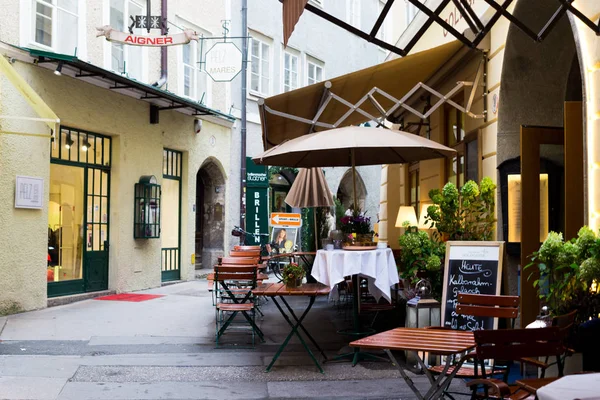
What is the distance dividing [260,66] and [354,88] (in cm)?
1029

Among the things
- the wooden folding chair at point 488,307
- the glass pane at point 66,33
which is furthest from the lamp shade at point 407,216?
the wooden folding chair at point 488,307

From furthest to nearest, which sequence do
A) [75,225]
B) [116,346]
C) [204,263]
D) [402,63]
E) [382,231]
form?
[204,263] → [382,231] → [75,225] → [402,63] → [116,346]

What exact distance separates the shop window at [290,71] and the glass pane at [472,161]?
477 inches

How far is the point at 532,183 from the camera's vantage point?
688 centimetres

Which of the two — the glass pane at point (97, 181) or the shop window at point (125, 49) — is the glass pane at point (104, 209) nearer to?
the glass pane at point (97, 181)

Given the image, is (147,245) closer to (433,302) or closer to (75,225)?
(75,225)

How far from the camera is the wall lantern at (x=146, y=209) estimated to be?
1395 centimetres

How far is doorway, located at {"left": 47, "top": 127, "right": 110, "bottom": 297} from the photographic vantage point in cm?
1196

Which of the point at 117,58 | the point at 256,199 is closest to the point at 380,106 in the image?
the point at 117,58

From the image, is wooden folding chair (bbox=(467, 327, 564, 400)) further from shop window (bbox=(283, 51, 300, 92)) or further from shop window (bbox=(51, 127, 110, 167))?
shop window (bbox=(283, 51, 300, 92))

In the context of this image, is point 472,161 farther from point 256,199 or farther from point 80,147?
point 256,199

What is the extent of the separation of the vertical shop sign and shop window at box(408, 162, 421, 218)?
17.4 feet

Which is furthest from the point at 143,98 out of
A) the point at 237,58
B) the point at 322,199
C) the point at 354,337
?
the point at 354,337

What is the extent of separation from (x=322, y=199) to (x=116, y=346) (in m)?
6.27
